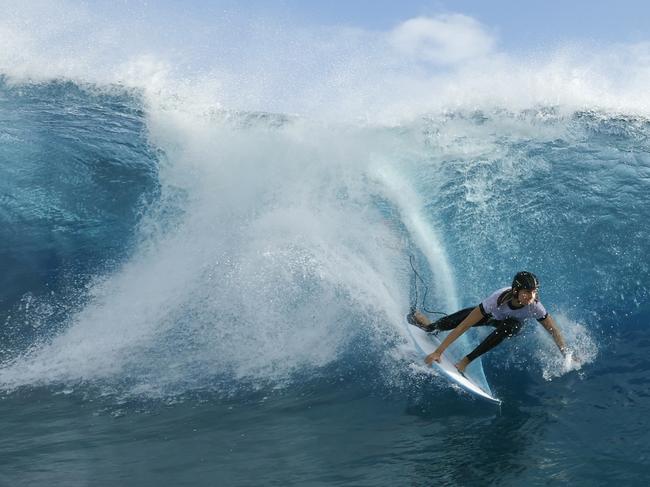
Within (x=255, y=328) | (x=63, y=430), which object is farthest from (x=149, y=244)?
(x=63, y=430)

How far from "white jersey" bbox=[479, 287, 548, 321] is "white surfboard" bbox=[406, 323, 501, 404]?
763mm

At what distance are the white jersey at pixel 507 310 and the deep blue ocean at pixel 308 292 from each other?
857mm

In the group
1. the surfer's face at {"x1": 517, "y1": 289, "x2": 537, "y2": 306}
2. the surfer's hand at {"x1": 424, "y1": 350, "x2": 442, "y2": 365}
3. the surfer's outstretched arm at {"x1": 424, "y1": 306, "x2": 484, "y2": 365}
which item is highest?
the surfer's face at {"x1": 517, "y1": 289, "x2": 537, "y2": 306}

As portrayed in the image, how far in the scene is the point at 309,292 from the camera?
822 centimetres

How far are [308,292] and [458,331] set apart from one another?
2712 millimetres

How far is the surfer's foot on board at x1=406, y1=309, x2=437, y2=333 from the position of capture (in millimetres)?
7149

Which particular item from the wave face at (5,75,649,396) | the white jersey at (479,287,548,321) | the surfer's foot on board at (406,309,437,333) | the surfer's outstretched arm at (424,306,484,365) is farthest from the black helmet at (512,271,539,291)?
the surfer's foot on board at (406,309,437,333)

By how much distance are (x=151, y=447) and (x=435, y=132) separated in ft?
35.7

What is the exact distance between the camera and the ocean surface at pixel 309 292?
5.23 meters

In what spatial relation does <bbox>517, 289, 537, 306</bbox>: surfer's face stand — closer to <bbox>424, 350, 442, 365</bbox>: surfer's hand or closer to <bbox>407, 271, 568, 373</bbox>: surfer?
<bbox>407, 271, 568, 373</bbox>: surfer

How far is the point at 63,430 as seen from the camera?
566cm

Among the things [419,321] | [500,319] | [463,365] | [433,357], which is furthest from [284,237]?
[500,319]

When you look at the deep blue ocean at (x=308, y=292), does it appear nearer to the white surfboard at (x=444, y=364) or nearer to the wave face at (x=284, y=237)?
the wave face at (x=284, y=237)

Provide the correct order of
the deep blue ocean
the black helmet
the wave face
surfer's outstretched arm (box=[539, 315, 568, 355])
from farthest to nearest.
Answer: the wave face < surfer's outstretched arm (box=[539, 315, 568, 355]) < the black helmet < the deep blue ocean
